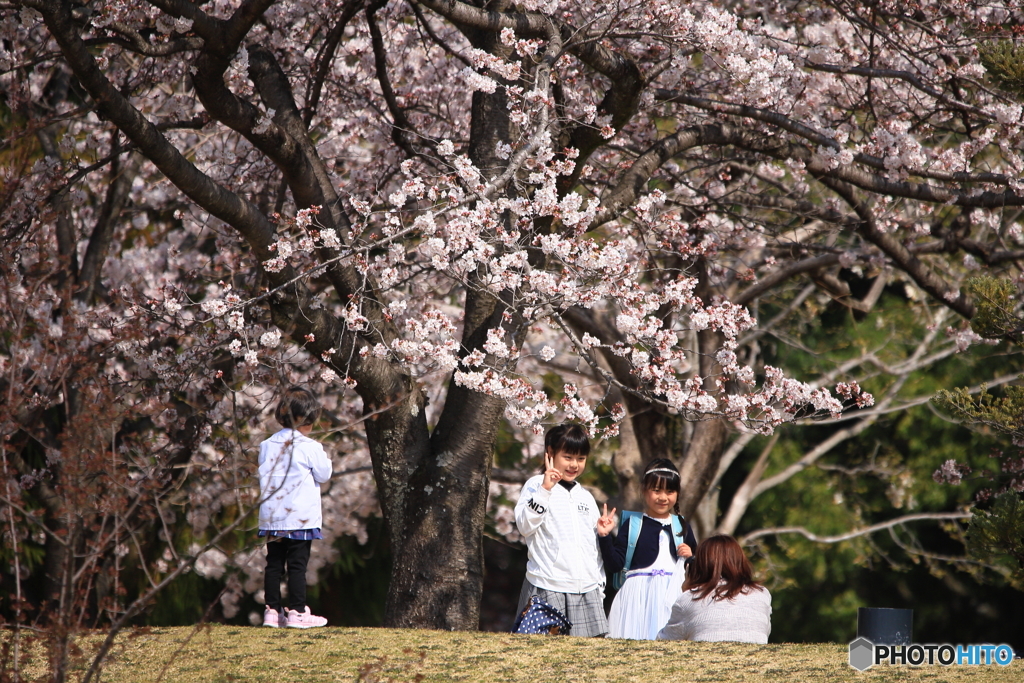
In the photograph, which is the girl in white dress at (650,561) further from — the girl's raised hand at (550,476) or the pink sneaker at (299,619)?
the pink sneaker at (299,619)

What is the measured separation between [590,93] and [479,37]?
1.42m

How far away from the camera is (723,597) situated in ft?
12.3

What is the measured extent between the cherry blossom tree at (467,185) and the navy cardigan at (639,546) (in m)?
0.54

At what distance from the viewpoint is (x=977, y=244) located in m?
5.76

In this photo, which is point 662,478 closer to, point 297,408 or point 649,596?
point 649,596

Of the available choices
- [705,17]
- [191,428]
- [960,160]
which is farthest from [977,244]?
[191,428]

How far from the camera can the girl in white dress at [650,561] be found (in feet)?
13.9

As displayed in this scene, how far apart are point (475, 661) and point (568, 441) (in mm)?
1114

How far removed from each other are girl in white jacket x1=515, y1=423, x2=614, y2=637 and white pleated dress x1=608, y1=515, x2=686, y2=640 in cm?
10

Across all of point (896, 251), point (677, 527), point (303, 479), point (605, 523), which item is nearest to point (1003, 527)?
point (677, 527)

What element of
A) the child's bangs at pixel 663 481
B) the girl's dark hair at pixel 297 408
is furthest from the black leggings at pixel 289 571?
the child's bangs at pixel 663 481

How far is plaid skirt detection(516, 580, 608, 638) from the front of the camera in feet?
13.6

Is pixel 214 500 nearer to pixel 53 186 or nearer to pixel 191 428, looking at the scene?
pixel 191 428

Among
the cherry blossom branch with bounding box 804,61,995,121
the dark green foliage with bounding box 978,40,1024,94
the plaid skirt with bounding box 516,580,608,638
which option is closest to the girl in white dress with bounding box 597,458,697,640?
the plaid skirt with bounding box 516,580,608,638
